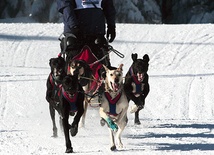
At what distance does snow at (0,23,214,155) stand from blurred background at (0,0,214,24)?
3164 mm

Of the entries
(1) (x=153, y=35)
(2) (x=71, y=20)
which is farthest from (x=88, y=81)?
(1) (x=153, y=35)

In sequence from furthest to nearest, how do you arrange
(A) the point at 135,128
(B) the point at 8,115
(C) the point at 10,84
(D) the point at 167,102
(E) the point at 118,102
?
(C) the point at 10,84 < (D) the point at 167,102 < (B) the point at 8,115 < (A) the point at 135,128 < (E) the point at 118,102

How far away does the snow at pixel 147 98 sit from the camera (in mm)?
7796

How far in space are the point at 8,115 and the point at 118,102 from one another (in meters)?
3.42

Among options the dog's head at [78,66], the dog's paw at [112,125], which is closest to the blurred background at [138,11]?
the dog's head at [78,66]

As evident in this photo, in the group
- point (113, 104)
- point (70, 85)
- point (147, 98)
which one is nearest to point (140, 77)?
point (113, 104)

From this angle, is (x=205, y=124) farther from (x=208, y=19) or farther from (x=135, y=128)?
(x=208, y=19)

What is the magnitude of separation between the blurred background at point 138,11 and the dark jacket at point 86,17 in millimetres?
15227

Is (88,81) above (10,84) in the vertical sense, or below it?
above

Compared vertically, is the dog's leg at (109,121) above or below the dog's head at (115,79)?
below

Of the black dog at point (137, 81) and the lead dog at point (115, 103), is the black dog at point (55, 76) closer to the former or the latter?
the lead dog at point (115, 103)

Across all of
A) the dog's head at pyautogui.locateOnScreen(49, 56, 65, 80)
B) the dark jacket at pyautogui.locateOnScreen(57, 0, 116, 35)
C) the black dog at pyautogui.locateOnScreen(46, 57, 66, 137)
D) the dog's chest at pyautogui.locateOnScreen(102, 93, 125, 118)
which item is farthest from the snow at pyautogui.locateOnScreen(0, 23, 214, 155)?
the dark jacket at pyautogui.locateOnScreen(57, 0, 116, 35)

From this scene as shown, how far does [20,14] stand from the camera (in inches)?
992

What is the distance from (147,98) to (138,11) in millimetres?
12744
